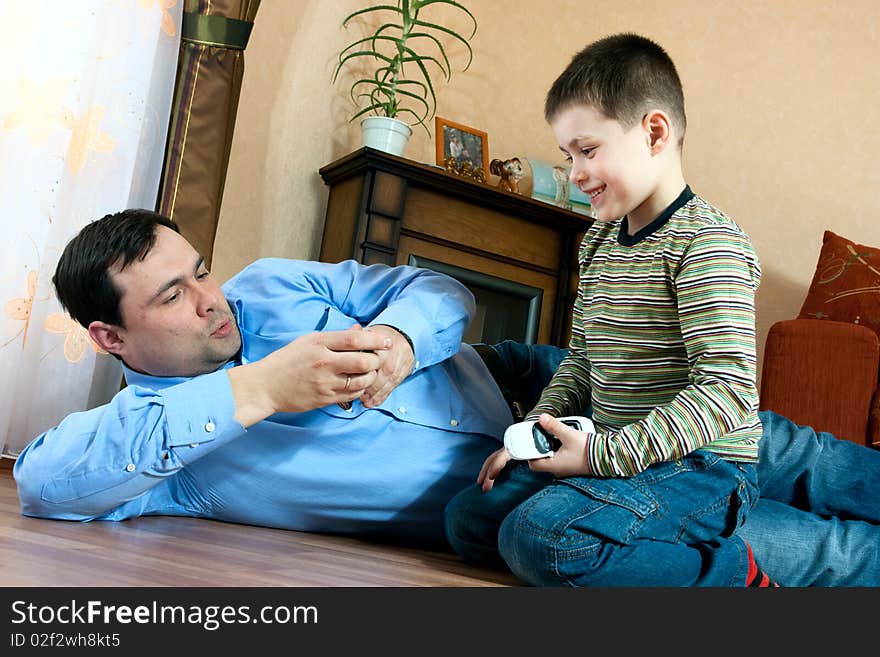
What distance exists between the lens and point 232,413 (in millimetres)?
1072

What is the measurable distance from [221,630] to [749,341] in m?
0.69

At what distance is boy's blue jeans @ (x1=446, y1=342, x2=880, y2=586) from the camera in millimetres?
942

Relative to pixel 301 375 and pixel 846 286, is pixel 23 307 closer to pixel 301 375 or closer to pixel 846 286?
pixel 301 375

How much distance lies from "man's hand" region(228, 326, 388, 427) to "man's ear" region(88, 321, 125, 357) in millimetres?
265

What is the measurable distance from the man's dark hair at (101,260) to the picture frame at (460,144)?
181 cm

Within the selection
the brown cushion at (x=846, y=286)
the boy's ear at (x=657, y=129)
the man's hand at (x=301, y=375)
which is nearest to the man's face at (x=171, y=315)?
the man's hand at (x=301, y=375)

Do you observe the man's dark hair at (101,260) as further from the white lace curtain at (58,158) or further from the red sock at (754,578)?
the red sock at (754,578)

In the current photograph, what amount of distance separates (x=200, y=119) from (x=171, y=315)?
1124 millimetres

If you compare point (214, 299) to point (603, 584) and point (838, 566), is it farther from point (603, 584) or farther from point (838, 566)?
point (838, 566)

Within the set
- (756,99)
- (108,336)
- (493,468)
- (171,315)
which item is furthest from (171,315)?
(756,99)

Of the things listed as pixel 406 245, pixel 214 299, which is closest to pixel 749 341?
pixel 214 299

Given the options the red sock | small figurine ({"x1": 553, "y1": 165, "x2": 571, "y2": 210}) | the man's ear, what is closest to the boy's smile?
the red sock

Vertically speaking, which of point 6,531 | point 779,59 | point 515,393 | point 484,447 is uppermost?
point 779,59

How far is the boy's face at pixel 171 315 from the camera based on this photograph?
3.98ft
